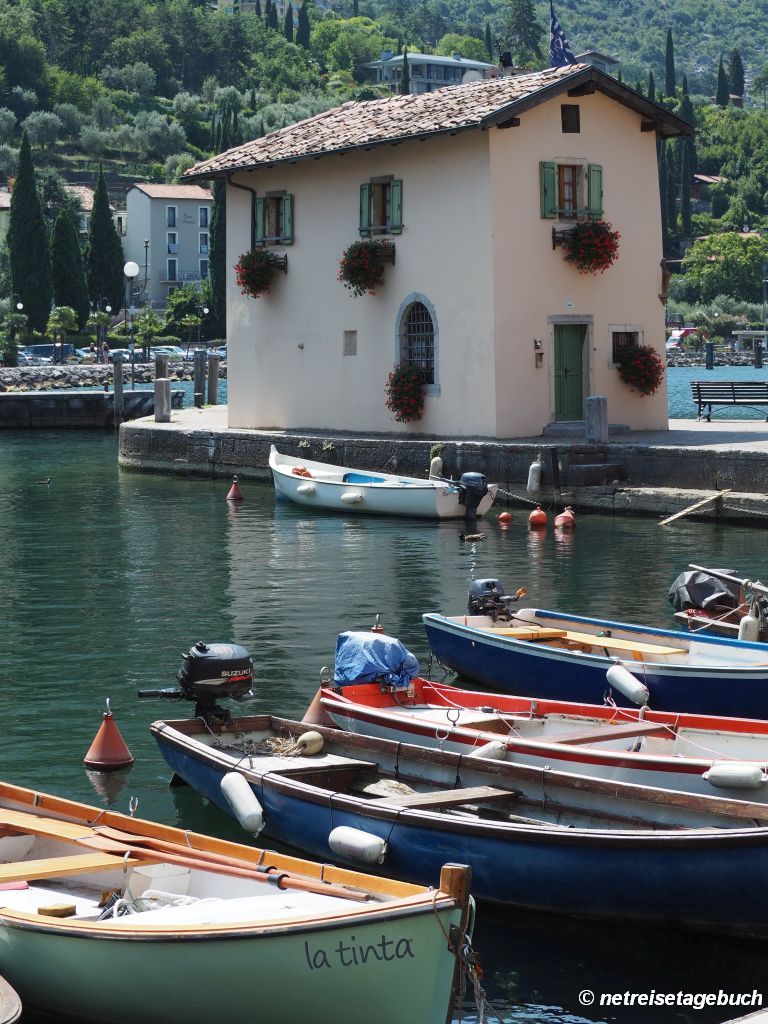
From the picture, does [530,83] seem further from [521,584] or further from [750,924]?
[750,924]

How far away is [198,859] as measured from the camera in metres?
7.93

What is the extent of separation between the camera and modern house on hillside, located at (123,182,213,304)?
138 meters

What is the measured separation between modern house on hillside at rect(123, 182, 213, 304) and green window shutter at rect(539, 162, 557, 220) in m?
109

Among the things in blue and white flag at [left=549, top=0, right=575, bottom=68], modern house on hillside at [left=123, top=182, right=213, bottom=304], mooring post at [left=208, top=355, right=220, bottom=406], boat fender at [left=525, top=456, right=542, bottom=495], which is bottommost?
boat fender at [left=525, top=456, right=542, bottom=495]

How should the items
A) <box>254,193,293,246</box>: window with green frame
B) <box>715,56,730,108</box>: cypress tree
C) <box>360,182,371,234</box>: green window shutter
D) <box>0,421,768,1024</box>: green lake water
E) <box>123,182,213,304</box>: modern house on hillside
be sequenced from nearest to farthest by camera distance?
<box>0,421,768,1024</box>: green lake water < <box>360,182,371,234</box>: green window shutter < <box>254,193,293,246</box>: window with green frame < <box>123,182,213,304</box>: modern house on hillside < <box>715,56,730,108</box>: cypress tree

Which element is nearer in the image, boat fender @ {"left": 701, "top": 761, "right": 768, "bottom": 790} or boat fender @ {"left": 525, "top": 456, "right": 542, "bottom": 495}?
boat fender @ {"left": 701, "top": 761, "right": 768, "bottom": 790}

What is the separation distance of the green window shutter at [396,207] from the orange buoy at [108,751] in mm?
20195

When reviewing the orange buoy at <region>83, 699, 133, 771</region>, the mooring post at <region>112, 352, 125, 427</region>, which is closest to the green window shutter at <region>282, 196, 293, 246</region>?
the mooring post at <region>112, 352, 125, 427</region>

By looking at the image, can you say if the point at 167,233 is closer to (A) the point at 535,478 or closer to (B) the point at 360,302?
(B) the point at 360,302

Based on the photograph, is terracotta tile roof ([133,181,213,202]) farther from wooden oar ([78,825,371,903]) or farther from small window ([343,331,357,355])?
wooden oar ([78,825,371,903])

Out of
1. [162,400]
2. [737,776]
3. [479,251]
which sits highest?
[479,251]

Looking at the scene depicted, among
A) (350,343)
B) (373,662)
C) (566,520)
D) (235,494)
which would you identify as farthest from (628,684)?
(350,343)

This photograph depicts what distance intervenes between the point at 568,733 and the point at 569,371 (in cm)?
1978

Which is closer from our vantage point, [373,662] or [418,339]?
[373,662]
